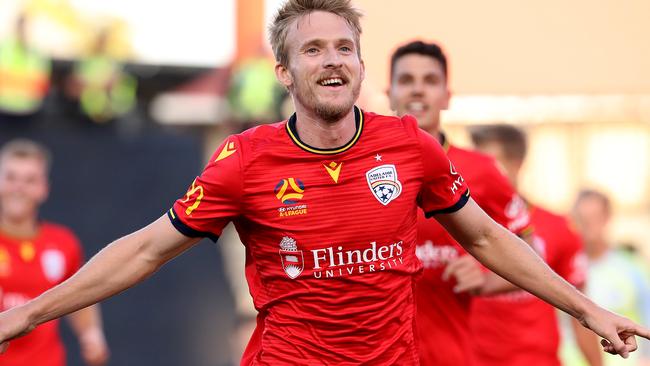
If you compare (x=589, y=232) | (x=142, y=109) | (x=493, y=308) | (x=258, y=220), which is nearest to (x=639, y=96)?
(x=142, y=109)

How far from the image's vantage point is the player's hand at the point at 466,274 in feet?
19.9

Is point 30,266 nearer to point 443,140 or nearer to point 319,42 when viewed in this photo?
A: point 443,140

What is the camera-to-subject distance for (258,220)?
185 inches

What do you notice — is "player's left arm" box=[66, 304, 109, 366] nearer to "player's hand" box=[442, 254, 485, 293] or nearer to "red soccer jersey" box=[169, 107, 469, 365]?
"player's hand" box=[442, 254, 485, 293]

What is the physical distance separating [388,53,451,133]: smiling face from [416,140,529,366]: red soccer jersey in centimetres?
35

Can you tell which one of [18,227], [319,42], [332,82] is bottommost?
[18,227]

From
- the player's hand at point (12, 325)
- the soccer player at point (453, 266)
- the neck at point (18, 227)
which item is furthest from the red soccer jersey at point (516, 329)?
the player's hand at point (12, 325)

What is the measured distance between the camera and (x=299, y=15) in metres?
4.79

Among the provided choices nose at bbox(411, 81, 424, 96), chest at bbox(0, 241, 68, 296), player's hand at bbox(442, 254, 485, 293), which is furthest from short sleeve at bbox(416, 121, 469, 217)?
chest at bbox(0, 241, 68, 296)

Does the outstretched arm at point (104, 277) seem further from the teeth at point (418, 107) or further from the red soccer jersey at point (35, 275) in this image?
the red soccer jersey at point (35, 275)

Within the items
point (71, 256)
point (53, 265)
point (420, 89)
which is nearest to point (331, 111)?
point (420, 89)

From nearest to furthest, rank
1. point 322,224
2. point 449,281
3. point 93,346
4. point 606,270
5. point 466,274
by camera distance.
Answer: point 322,224, point 466,274, point 449,281, point 93,346, point 606,270

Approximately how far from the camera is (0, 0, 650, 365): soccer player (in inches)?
182

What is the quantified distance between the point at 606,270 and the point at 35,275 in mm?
5718
